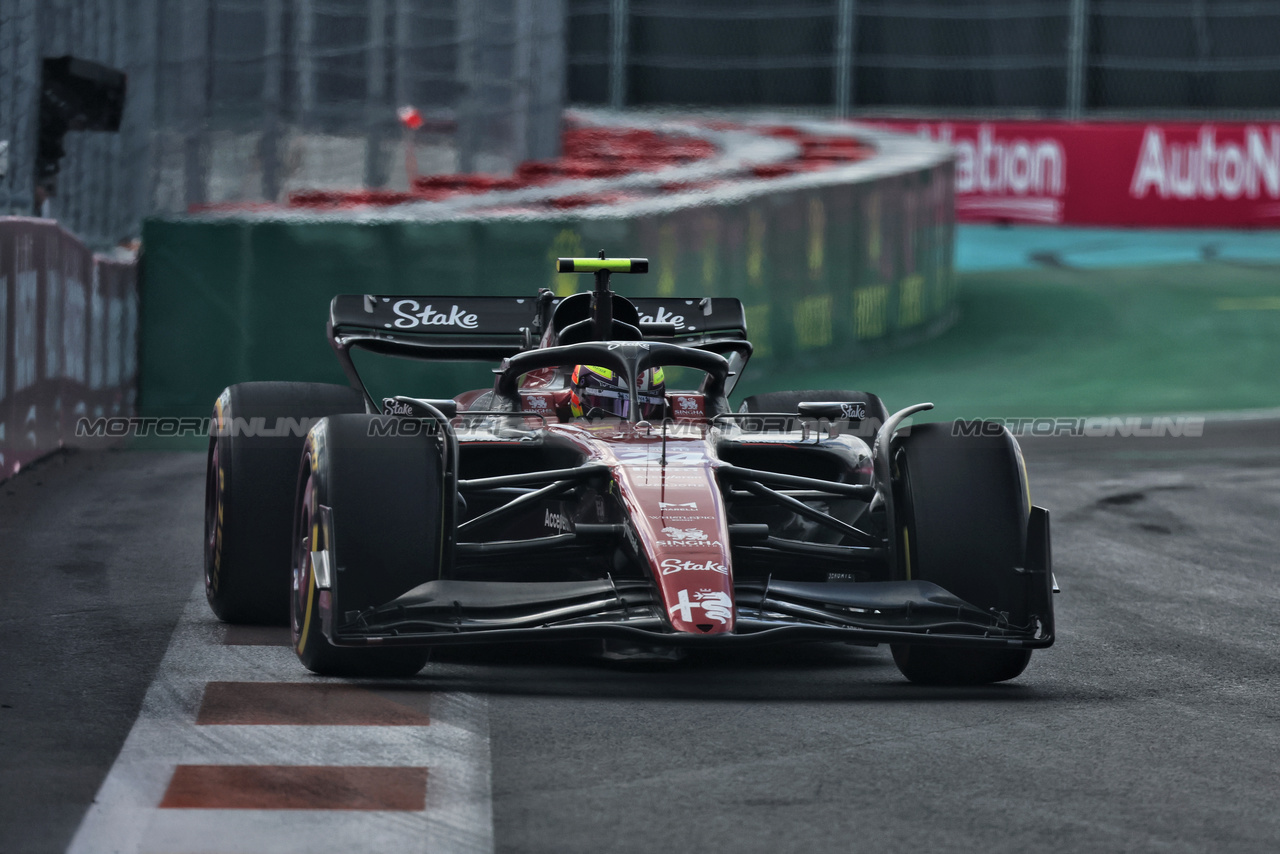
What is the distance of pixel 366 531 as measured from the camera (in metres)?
6.02

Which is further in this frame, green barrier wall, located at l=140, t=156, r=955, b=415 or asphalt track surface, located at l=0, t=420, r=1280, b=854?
green barrier wall, located at l=140, t=156, r=955, b=415

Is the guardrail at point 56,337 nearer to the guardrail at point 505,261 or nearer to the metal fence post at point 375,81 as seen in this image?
the guardrail at point 505,261

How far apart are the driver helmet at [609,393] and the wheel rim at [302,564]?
1.37 m

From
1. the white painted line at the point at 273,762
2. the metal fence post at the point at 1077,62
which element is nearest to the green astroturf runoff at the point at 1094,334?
the metal fence post at the point at 1077,62

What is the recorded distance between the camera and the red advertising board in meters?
28.5

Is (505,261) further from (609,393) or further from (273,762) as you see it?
(273,762)

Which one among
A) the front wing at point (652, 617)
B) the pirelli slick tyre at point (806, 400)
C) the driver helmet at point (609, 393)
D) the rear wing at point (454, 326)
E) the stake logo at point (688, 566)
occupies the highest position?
the rear wing at point (454, 326)

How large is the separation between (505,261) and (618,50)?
1852 cm

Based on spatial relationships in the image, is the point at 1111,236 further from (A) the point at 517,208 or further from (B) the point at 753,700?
(B) the point at 753,700

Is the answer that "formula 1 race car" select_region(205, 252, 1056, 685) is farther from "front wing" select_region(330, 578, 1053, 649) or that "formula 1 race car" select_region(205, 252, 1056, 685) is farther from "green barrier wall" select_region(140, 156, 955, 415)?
"green barrier wall" select_region(140, 156, 955, 415)

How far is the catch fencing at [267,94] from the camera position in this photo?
12.9 metres

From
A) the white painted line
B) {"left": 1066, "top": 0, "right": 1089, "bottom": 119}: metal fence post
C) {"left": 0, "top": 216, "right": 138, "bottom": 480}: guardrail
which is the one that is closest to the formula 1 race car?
the white painted line

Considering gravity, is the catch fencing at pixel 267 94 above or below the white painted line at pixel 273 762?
above

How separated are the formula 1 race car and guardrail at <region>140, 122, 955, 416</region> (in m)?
6.28
